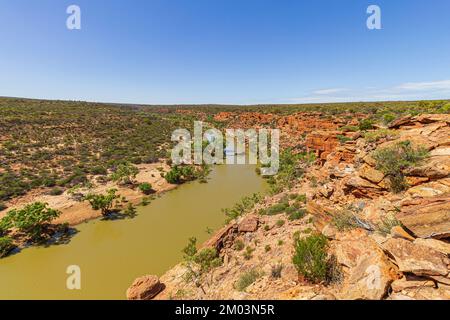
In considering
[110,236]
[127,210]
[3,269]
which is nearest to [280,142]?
[127,210]

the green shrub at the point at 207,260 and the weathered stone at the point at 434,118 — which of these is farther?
the weathered stone at the point at 434,118

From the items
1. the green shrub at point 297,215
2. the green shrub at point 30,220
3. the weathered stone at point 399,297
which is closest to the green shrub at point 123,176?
the green shrub at point 30,220

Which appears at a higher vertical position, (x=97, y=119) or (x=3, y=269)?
(x=97, y=119)

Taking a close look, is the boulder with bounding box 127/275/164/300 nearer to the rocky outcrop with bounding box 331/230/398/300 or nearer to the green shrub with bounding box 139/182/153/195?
the rocky outcrop with bounding box 331/230/398/300

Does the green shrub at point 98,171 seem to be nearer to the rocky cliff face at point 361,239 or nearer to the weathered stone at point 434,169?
the rocky cliff face at point 361,239

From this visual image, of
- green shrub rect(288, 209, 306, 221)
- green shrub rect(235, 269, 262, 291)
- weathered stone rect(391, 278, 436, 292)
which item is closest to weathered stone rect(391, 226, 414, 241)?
weathered stone rect(391, 278, 436, 292)
